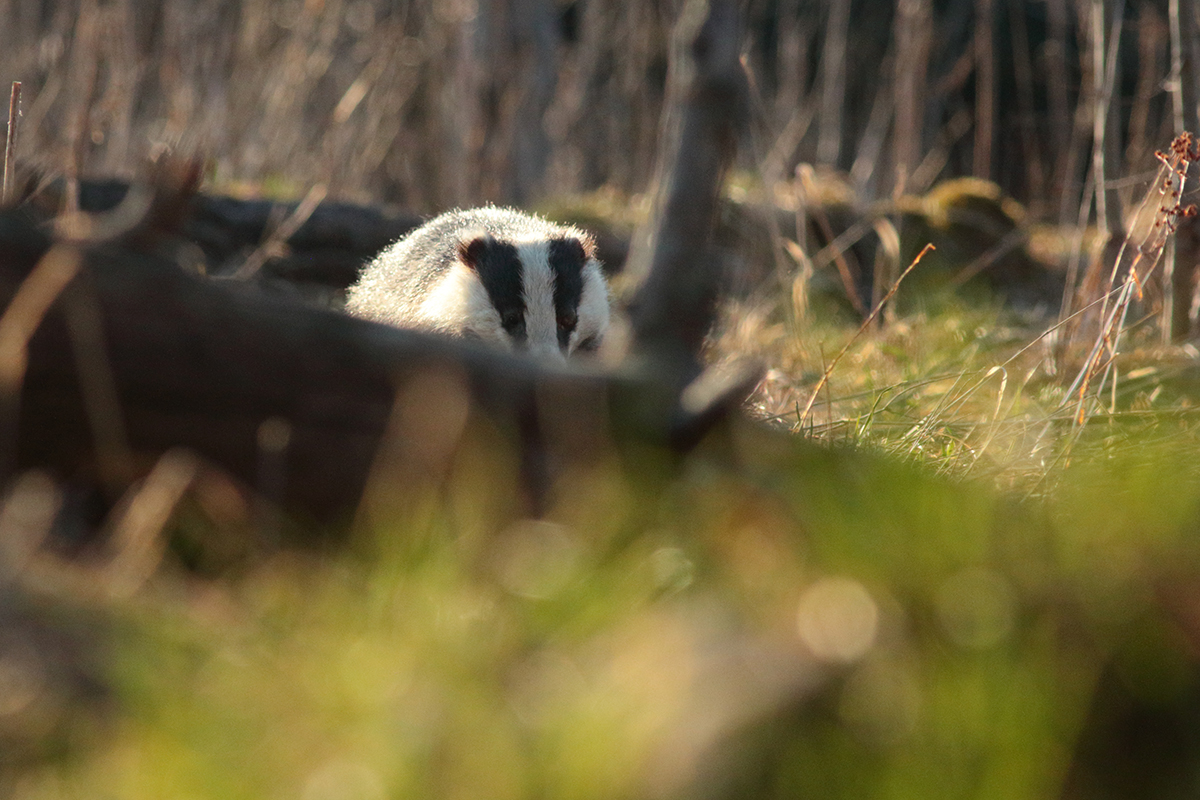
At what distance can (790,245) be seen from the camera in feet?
13.1

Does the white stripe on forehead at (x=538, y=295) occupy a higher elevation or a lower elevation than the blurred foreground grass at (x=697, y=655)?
lower

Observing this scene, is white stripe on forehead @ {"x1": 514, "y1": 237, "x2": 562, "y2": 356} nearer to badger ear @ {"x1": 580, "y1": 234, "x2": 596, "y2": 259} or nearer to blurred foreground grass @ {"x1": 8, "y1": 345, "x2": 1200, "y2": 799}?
badger ear @ {"x1": 580, "y1": 234, "x2": 596, "y2": 259}

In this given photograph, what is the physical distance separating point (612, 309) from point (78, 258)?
3.39m

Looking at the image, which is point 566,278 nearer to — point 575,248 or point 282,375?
point 575,248

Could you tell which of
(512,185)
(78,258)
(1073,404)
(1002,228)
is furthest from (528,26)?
(78,258)

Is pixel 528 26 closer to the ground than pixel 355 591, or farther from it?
closer to the ground

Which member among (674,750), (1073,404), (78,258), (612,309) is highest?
(78,258)

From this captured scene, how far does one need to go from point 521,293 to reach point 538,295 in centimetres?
7

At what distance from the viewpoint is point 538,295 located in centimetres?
427

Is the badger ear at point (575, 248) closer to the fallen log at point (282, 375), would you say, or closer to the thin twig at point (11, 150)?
the thin twig at point (11, 150)

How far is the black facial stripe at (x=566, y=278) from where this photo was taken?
4336 millimetres

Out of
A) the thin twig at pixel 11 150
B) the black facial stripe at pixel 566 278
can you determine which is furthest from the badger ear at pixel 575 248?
the thin twig at pixel 11 150

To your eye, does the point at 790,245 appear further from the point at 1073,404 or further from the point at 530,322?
the point at 1073,404

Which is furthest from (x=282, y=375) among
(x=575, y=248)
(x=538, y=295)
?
(x=575, y=248)
